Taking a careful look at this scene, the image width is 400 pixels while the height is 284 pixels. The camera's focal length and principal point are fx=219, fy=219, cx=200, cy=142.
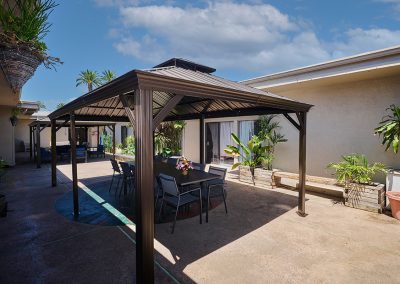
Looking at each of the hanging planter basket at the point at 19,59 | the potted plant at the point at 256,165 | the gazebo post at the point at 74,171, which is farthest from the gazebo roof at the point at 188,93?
the potted plant at the point at 256,165

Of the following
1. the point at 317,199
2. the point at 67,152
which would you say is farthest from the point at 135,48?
the point at 317,199

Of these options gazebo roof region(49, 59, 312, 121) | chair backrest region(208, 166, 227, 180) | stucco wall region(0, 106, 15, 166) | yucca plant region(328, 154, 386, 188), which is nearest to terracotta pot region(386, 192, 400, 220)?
yucca plant region(328, 154, 386, 188)

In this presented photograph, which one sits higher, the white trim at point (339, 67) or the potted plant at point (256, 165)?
the white trim at point (339, 67)

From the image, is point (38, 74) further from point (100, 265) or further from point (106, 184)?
point (106, 184)

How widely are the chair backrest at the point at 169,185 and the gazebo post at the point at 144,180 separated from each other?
1.66 m

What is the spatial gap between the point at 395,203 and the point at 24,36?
7.01 meters

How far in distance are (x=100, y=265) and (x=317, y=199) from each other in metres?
5.77

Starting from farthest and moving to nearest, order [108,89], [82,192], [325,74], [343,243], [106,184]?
1. [106,184]
2. [82,192]
3. [325,74]
4. [343,243]
5. [108,89]

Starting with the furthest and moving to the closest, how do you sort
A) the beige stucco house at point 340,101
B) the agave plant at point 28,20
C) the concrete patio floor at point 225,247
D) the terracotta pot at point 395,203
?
the beige stucco house at point 340,101 → the terracotta pot at point 395,203 → the concrete patio floor at point 225,247 → the agave plant at point 28,20

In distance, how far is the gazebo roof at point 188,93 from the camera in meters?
2.56

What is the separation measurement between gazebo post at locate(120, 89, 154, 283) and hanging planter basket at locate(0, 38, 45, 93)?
113cm

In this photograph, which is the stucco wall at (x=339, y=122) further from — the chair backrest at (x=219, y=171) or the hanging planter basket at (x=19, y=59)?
the hanging planter basket at (x=19, y=59)

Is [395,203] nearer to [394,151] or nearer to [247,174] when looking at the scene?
[394,151]

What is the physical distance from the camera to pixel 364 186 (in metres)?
5.43
